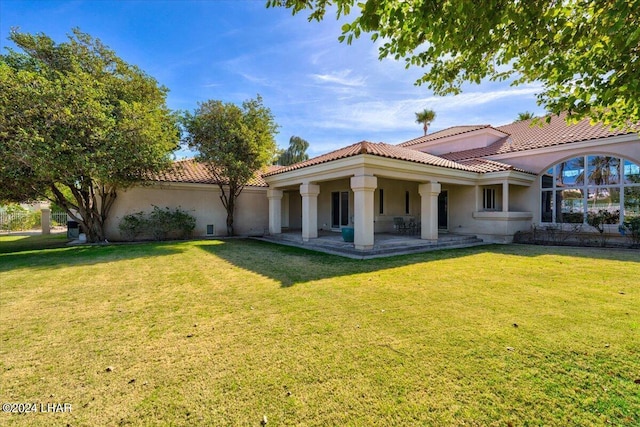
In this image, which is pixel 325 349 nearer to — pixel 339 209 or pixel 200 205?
pixel 339 209

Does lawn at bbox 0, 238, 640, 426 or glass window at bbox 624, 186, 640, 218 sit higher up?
glass window at bbox 624, 186, 640, 218

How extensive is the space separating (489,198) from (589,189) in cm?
412

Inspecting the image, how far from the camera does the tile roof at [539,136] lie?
13.7 meters

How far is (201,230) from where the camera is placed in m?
16.7

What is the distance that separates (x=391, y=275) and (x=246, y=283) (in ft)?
11.8

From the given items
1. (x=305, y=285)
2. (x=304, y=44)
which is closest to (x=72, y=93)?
(x=304, y=44)

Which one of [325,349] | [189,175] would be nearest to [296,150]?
[189,175]

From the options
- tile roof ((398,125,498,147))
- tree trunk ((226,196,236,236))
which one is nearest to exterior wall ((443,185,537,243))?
tile roof ((398,125,498,147))

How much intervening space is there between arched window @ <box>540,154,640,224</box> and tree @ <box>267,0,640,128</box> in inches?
440

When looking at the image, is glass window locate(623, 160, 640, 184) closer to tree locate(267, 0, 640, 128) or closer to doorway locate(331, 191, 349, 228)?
tree locate(267, 0, 640, 128)

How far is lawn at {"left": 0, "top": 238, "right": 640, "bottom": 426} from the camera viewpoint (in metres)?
2.49

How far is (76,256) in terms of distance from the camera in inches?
398

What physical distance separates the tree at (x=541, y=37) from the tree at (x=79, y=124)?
1063 centimetres

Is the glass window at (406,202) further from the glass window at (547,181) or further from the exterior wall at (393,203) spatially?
the glass window at (547,181)
